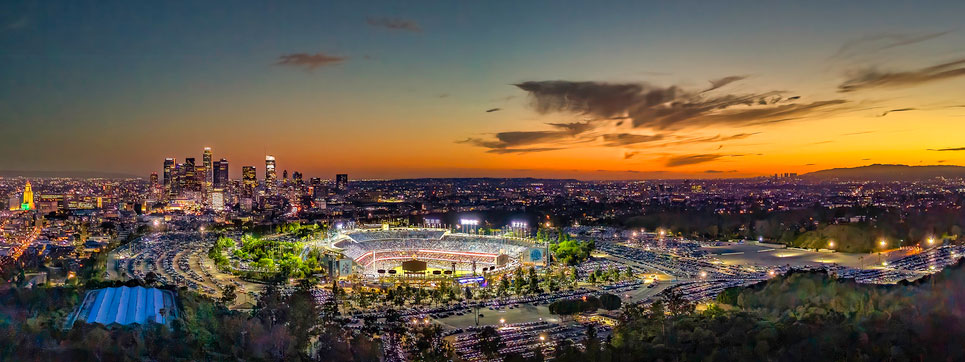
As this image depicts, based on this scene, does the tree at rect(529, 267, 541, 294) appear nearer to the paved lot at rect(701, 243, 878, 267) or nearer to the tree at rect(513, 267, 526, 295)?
the tree at rect(513, 267, 526, 295)

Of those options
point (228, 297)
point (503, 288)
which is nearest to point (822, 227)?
point (503, 288)

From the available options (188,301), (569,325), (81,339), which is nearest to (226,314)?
(188,301)

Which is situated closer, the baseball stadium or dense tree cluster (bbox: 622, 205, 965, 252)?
the baseball stadium

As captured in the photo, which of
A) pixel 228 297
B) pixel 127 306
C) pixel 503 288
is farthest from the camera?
pixel 503 288

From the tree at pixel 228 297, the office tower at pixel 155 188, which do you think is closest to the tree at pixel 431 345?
the tree at pixel 228 297

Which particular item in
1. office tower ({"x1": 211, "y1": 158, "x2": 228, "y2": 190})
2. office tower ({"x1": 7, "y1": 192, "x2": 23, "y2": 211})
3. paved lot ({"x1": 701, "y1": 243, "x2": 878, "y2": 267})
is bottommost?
paved lot ({"x1": 701, "y1": 243, "x2": 878, "y2": 267})

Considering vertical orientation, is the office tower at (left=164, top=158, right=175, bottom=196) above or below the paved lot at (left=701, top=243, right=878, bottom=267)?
above

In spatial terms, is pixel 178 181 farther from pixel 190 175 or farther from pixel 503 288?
→ pixel 503 288

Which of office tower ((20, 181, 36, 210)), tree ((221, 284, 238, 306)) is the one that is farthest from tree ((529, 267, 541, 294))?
office tower ((20, 181, 36, 210))

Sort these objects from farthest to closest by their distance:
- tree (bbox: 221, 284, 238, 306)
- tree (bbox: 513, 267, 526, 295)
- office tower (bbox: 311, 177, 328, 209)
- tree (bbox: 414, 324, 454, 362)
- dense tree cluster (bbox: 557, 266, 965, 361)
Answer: office tower (bbox: 311, 177, 328, 209)
tree (bbox: 513, 267, 526, 295)
tree (bbox: 221, 284, 238, 306)
tree (bbox: 414, 324, 454, 362)
dense tree cluster (bbox: 557, 266, 965, 361)

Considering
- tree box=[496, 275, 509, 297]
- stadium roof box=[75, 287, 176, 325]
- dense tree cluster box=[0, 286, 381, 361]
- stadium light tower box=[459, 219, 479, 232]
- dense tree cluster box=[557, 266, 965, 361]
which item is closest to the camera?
dense tree cluster box=[0, 286, 381, 361]
